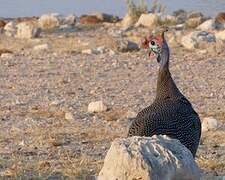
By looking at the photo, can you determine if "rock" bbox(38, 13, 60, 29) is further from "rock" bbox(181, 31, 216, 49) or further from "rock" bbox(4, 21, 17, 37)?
"rock" bbox(181, 31, 216, 49)

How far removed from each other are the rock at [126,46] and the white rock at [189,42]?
2.74 ft

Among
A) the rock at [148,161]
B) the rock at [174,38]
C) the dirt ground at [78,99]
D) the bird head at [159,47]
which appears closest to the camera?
the rock at [148,161]

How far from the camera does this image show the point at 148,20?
1759 cm

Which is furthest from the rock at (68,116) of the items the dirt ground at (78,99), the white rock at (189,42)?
the white rock at (189,42)

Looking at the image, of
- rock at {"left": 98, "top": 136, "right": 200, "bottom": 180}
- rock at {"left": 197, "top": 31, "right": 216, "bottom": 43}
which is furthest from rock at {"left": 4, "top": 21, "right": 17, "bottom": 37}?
rock at {"left": 98, "top": 136, "right": 200, "bottom": 180}

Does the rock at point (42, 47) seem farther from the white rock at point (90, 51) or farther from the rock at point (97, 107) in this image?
the rock at point (97, 107)

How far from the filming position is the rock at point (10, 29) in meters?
16.4

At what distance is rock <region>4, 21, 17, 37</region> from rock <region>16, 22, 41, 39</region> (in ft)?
1.18

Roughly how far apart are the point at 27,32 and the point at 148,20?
9.58 ft

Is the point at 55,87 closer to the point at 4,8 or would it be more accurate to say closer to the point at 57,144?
the point at 57,144

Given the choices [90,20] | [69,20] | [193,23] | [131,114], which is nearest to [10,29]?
[69,20]

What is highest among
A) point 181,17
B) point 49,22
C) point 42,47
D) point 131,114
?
point 131,114

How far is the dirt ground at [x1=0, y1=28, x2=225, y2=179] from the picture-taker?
695 cm

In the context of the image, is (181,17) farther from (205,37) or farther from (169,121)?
(169,121)
